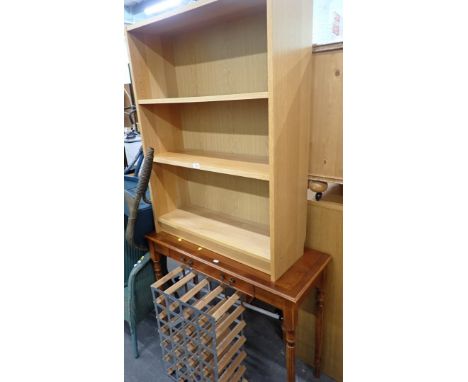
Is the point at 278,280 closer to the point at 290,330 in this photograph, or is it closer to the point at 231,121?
the point at 290,330

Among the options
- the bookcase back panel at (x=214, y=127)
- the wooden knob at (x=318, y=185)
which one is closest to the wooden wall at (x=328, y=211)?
the wooden knob at (x=318, y=185)

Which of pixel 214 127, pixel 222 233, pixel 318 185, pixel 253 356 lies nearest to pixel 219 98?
pixel 214 127

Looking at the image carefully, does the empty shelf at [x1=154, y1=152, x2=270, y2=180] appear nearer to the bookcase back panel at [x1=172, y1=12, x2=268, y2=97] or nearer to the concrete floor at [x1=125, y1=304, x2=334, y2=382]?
the bookcase back panel at [x1=172, y1=12, x2=268, y2=97]

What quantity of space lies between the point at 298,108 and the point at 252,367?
1544 mm

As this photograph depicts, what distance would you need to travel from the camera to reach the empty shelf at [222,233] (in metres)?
1.42

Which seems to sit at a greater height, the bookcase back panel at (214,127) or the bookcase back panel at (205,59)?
the bookcase back panel at (205,59)

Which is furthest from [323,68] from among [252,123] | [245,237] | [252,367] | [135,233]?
[252,367]

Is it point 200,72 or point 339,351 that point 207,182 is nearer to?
point 200,72

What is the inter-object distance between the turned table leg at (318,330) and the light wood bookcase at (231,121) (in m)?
0.27

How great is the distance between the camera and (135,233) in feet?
5.90

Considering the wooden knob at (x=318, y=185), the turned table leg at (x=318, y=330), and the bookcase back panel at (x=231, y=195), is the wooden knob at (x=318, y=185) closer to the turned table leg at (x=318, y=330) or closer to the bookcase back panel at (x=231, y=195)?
the bookcase back panel at (x=231, y=195)

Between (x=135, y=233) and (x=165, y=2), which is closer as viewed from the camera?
(x=135, y=233)

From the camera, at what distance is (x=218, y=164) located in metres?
1.46

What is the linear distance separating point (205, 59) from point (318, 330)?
159 cm
